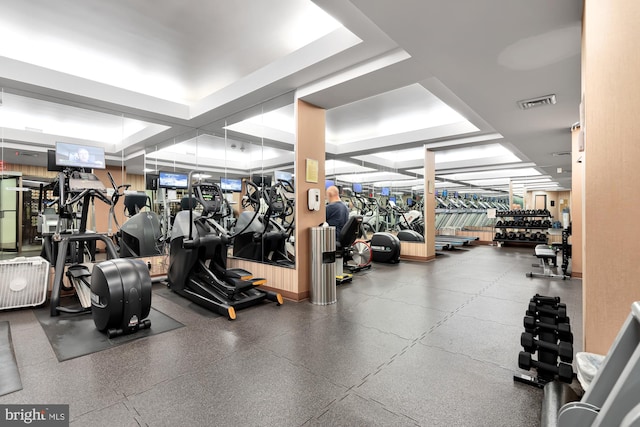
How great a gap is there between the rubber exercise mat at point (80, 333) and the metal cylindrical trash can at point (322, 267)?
70.5 inches

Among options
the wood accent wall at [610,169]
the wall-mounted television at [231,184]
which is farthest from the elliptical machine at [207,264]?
the wood accent wall at [610,169]

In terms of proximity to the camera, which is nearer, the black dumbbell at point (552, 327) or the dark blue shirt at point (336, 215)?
the black dumbbell at point (552, 327)

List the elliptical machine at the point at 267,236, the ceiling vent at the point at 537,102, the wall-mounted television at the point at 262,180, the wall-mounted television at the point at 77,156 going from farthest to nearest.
Answer: the wall-mounted television at the point at 262,180 < the elliptical machine at the point at 267,236 < the ceiling vent at the point at 537,102 < the wall-mounted television at the point at 77,156

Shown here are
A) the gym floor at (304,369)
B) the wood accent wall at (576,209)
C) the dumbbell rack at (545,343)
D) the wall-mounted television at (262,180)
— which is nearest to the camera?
the gym floor at (304,369)

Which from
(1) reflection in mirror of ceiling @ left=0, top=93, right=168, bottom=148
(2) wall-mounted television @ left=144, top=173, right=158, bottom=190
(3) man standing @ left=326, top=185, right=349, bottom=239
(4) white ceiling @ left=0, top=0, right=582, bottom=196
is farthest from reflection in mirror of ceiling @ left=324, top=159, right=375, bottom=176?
(1) reflection in mirror of ceiling @ left=0, top=93, right=168, bottom=148

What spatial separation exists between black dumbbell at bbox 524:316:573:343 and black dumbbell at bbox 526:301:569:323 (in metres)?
0.06

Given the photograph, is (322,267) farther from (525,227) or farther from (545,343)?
(525,227)

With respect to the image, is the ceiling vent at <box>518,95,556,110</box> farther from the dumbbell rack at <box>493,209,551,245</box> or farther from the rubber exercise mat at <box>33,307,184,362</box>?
the dumbbell rack at <box>493,209,551,245</box>

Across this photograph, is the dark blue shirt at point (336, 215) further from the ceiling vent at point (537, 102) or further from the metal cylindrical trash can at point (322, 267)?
the ceiling vent at point (537, 102)

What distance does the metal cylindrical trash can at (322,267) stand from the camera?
4.28m

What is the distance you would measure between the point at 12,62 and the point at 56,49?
21.3 inches

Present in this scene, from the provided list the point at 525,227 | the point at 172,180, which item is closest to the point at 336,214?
the point at 172,180

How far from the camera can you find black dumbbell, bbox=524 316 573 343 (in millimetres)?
2115

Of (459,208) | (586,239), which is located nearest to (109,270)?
(586,239)
